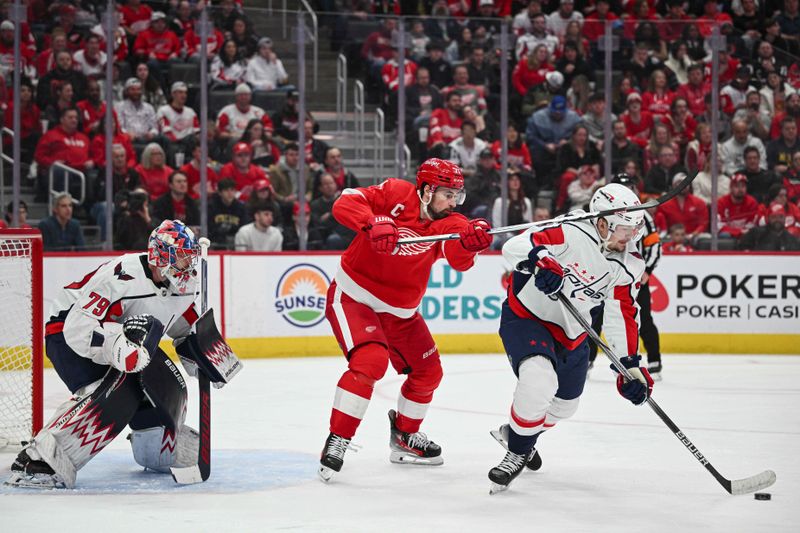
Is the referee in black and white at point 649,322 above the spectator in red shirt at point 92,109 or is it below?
below

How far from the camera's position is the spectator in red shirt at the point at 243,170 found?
8.65 m

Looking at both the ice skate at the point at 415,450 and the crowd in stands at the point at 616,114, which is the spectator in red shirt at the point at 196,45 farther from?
the ice skate at the point at 415,450

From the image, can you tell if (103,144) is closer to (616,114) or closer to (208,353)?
(616,114)

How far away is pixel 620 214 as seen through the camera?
4051 millimetres

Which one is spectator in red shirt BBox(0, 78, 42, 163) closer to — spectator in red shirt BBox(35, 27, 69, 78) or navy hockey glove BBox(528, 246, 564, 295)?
spectator in red shirt BBox(35, 27, 69, 78)

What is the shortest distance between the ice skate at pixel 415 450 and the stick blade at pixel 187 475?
0.88 meters

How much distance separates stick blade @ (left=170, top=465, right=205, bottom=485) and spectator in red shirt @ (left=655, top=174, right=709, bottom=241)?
574 cm

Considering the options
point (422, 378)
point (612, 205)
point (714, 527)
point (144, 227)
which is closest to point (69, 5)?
point (144, 227)

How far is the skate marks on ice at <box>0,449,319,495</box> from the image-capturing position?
408 cm

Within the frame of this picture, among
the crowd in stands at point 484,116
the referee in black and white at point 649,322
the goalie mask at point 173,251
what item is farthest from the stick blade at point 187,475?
the crowd in stands at point 484,116

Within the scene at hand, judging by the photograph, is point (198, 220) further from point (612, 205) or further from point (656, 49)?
point (612, 205)

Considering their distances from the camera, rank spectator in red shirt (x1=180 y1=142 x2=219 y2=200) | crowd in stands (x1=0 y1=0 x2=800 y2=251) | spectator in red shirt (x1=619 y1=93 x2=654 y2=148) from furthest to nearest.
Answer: spectator in red shirt (x1=619 y1=93 x2=654 y2=148)
crowd in stands (x1=0 y1=0 x2=800 y2=251)
spectator in red shirt (x1=180 y1=142 x2=219 y2=200)

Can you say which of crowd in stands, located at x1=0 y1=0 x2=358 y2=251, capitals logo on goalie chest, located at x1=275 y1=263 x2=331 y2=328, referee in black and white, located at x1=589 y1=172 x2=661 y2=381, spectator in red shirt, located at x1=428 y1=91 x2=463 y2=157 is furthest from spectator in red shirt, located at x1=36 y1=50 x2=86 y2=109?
referee in black and white, located at x1=589 y1=172 x2=661 y2=381

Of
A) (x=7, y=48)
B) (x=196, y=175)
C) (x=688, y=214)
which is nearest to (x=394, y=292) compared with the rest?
(x=196, y=175)
